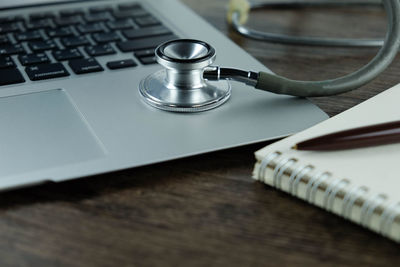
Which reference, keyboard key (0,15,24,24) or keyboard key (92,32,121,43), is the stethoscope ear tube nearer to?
keyboard key (92,32,121,43)

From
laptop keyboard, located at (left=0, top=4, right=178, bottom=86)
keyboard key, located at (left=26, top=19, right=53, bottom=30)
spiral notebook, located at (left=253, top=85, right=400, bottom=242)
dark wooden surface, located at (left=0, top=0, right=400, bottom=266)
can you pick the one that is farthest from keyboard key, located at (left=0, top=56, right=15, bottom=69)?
spiral notebook, located at (left=253, top=85, right=400, bottom=242)

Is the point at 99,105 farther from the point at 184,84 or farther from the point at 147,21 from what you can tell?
the point at 147,21

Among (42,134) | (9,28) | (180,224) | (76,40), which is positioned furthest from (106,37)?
(180,224)

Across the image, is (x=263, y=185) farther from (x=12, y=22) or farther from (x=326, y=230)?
(x=12, y=22)

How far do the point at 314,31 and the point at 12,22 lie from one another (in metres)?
0.47

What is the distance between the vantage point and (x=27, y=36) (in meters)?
0.75

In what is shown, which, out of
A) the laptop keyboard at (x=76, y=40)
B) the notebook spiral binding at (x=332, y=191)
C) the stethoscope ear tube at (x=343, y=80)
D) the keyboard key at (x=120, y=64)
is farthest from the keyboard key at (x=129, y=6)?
the notebook spiral binding at (x=332, y=191)

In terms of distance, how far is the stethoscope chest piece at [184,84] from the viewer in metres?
0.58

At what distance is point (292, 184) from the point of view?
0.48 metres

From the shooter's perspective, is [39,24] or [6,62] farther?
[39,24]

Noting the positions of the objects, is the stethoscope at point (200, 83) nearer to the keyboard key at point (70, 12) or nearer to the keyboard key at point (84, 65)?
the keyboard key at point (84, 65)

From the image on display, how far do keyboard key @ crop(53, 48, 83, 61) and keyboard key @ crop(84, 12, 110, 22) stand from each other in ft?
0.38

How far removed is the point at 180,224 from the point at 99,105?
0.65 feet

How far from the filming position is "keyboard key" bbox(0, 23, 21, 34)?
768 millimetres
